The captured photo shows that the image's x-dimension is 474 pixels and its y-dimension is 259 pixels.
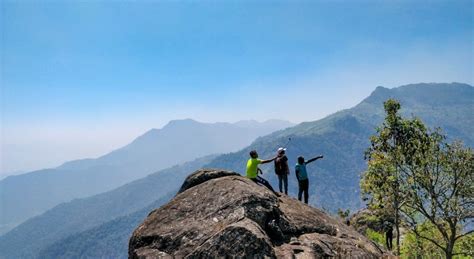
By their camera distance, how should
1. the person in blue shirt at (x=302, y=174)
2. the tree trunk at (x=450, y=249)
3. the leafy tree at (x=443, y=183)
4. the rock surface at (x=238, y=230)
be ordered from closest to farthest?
the rock surface at (x=238, y=230), the person in blue shirt at (x=302, y=174), the tree trunk at (x=450, y=249), the leafy tree at (x=443, y=183)

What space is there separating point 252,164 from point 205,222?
728cm

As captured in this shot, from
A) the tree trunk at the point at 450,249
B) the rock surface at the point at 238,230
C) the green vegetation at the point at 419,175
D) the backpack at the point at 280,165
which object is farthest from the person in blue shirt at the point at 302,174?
the tree trunk at the point at 450,249

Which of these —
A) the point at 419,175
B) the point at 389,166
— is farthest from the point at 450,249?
the point at 389,166

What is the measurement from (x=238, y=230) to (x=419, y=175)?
33.0m

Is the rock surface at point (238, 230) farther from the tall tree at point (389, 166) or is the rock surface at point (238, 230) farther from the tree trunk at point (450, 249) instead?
the tree trunk at point (450, 249)

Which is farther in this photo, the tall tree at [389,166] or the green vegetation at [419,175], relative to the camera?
the tall tree at [389,166]

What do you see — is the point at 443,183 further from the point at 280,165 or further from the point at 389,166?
the point at 280,165

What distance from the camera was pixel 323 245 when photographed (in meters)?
15.9

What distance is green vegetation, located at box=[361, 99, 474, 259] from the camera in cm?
3891

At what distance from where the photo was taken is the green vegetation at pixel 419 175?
38906 mm

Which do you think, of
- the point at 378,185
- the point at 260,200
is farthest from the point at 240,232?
the point at 378,185

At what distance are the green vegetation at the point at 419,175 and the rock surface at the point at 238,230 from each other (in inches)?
982

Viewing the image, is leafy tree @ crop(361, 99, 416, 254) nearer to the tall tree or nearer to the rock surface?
the tall tree

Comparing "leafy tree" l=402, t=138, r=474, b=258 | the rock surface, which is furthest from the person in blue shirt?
"leafy tree" l=402, t=138, r=474, b=258
